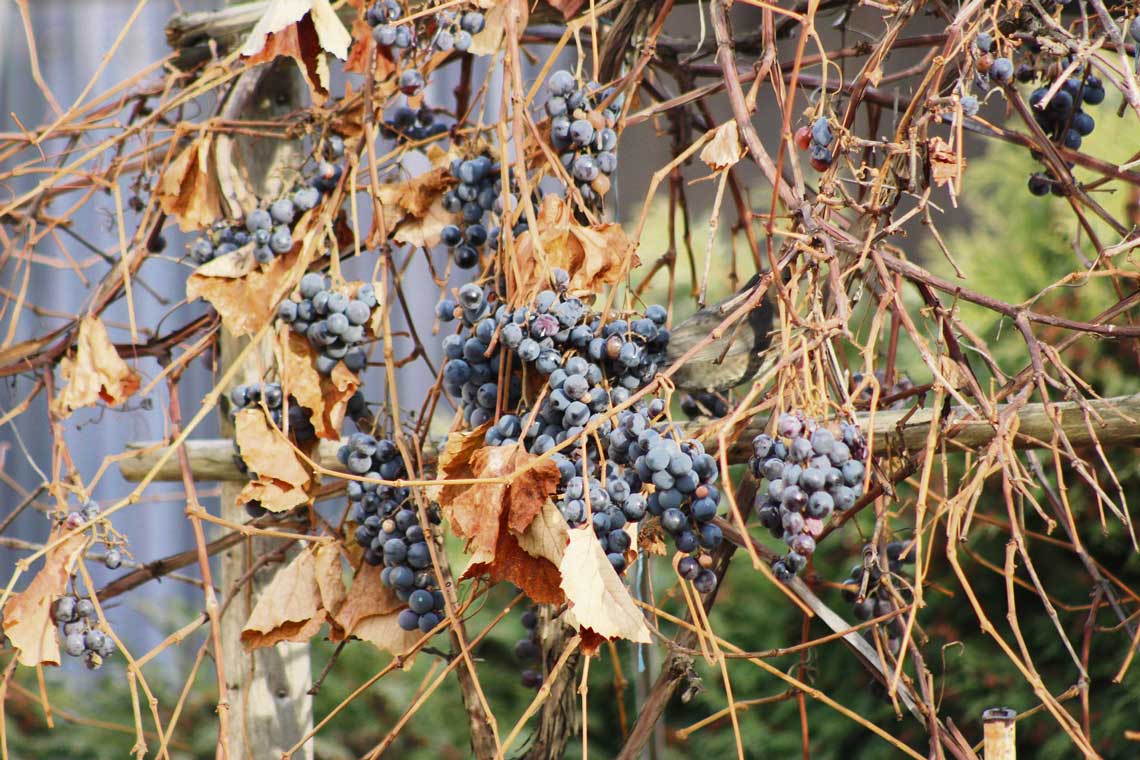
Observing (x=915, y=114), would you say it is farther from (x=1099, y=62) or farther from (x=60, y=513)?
(x=60, y=513)

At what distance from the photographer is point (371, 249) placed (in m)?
1.18

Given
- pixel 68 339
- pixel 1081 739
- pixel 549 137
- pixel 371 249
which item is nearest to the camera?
pixel 1081 739

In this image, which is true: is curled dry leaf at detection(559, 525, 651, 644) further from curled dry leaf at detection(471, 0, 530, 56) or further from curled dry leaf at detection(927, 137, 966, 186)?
curled dry leaf at detection(471, 0, 530, 56)

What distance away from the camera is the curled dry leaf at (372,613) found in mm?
1078

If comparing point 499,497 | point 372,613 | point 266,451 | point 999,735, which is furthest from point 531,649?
point 999,735

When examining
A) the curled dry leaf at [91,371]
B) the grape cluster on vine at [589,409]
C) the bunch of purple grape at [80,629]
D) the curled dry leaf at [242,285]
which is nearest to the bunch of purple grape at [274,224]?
the curled dry leaf at [242,285]

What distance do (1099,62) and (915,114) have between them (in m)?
0.15

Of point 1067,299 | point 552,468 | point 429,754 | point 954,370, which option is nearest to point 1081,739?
point 954,370

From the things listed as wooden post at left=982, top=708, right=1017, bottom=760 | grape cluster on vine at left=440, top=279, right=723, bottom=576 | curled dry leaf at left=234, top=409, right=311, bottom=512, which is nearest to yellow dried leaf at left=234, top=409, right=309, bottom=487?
curled dry leaf at left=234, top=409, right=311, bottom=512

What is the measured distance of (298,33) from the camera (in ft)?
3.43

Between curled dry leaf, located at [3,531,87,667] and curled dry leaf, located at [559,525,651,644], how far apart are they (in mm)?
573

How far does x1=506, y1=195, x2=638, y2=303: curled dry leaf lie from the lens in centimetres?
96

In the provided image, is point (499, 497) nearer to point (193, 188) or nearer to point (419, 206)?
point (419, 206)

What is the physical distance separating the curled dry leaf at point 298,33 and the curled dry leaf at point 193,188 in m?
0.24
